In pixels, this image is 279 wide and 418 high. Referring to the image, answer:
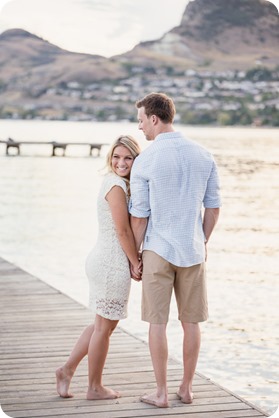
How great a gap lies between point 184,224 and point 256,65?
10599 cm

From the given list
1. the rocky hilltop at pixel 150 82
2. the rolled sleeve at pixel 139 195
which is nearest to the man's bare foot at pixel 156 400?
the rolled sleeve at pixel 139 195

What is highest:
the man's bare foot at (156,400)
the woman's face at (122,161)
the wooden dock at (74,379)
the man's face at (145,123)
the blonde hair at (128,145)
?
the man's face at (145,123)

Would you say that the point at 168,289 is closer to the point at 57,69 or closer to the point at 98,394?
the point at 98,394

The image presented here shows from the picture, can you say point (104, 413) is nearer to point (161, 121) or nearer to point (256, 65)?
point (161, 121)

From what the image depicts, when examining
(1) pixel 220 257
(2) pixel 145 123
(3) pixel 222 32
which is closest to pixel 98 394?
(2) pixel 145 123

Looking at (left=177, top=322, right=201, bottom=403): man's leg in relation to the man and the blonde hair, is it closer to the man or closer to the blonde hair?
the man

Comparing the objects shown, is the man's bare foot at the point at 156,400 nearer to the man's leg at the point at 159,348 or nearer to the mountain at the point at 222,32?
the man's leg at the point at 159,348

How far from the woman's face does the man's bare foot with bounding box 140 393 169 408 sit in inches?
38.3

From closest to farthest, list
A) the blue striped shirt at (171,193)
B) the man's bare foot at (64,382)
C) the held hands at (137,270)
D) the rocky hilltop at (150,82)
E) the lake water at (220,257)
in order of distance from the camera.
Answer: the blue striped shirt at (171,193), the held hands at (137,270), the man's bare foot at (64,382), the lake water at (220,257), the rocky hilltop at (150,82)

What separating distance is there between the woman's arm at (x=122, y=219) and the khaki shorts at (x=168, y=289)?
0.07m

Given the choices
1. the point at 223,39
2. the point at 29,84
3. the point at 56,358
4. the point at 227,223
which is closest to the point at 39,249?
the point at 227,223

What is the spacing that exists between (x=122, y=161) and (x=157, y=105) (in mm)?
297

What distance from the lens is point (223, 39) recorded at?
78.9 metres

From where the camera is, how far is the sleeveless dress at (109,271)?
4027mm
